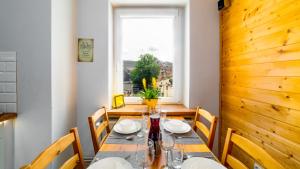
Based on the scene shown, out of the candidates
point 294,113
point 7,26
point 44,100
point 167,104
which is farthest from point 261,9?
point 7,26

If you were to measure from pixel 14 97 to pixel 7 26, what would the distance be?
53 cm

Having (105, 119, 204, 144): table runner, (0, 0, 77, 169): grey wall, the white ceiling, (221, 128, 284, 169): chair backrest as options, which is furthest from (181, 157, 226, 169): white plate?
the white ceiling

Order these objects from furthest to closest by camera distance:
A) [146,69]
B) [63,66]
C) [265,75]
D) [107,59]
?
[146,69], [107,59], [63,66], [265,75]

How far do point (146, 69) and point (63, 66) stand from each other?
0.89 m

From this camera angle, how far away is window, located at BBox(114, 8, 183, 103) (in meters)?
2.38

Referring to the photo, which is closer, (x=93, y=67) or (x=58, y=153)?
(x=58, y=153)

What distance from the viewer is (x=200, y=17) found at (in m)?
2.12

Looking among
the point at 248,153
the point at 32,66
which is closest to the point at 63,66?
the point at 32,66

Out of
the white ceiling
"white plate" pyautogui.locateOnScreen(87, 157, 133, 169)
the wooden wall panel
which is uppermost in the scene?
the white ceiling

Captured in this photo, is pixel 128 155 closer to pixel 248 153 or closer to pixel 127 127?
pixel 127 127

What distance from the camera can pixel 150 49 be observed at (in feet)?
7.91

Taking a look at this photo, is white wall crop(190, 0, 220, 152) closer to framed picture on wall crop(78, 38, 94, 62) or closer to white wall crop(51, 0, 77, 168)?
framed picture on wall crop(78, 38, 94, 62)

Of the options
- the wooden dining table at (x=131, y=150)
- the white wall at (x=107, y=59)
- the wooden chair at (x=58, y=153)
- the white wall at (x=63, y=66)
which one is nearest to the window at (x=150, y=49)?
the white wall at (x=107, y=59)

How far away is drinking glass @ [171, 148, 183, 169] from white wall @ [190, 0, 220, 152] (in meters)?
1.19
